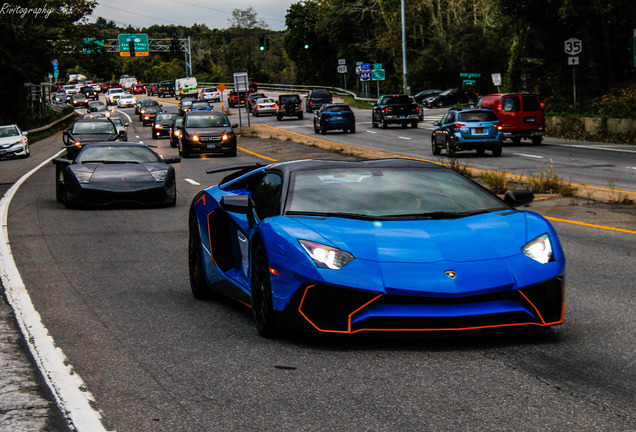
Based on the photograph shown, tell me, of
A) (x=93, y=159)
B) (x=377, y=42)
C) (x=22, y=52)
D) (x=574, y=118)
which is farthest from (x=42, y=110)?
(x=93, y=159)

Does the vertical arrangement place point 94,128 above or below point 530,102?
below

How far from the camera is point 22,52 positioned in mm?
72625

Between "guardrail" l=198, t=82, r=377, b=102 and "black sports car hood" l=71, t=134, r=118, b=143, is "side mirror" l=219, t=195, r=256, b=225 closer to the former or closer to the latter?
→ "black sports car hood" l=71, t=134, r=118, b=143

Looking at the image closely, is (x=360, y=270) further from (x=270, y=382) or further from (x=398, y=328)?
(x=270, y=382)

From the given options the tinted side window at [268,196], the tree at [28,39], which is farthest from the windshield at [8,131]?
the tinted side window at [268,196]

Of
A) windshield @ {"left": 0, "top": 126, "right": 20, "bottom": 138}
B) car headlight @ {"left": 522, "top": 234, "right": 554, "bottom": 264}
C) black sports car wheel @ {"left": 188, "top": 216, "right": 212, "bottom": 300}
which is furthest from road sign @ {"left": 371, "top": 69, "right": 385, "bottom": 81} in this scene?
car headlight @ {"left": 522, "top": 234, "right": 554, "bottom": 264}

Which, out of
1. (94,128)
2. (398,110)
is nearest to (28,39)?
(398,110)

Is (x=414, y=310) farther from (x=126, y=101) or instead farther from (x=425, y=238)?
(x=126, y=101)

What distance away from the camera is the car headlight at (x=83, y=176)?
1752 centimetres

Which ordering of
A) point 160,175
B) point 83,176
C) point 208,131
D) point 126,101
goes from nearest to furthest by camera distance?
point 83,176 < point 160,175 < point 208,131 < point 126,101

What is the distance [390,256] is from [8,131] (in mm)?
39670

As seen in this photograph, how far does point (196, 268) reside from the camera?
8.55m

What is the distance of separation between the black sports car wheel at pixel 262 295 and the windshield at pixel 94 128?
1102 inches

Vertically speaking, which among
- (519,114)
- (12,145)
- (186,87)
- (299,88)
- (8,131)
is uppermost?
(186,87)
